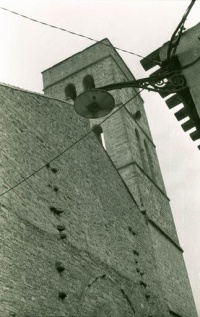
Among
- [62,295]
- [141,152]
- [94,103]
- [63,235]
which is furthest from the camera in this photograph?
[141,152]

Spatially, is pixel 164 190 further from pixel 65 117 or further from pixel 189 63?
pixel 189 63

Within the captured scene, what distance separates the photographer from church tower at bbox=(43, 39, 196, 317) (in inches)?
545

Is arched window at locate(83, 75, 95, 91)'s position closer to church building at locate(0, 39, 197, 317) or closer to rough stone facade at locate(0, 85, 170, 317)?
church building at locate(0, 39, 197, 317)

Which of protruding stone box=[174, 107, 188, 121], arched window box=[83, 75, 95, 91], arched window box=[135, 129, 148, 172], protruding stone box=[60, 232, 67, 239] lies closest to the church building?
protruding stone box=[60, 232, 67, 239]

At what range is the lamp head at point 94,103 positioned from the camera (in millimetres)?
5129

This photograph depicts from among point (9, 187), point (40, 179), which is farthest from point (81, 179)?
point (9, 187)

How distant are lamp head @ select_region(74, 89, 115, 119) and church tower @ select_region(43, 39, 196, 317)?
22.9 feet

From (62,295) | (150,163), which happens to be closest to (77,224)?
(62,295)

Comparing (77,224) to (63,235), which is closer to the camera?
(63,235)

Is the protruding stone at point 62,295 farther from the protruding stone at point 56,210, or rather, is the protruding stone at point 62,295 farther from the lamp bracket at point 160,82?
the lamp bracket at point 160,82

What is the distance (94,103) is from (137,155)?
11.1 meters

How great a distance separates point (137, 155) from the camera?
16.2 m

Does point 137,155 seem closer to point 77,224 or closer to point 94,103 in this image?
point 77,224

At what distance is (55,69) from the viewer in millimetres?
20172
